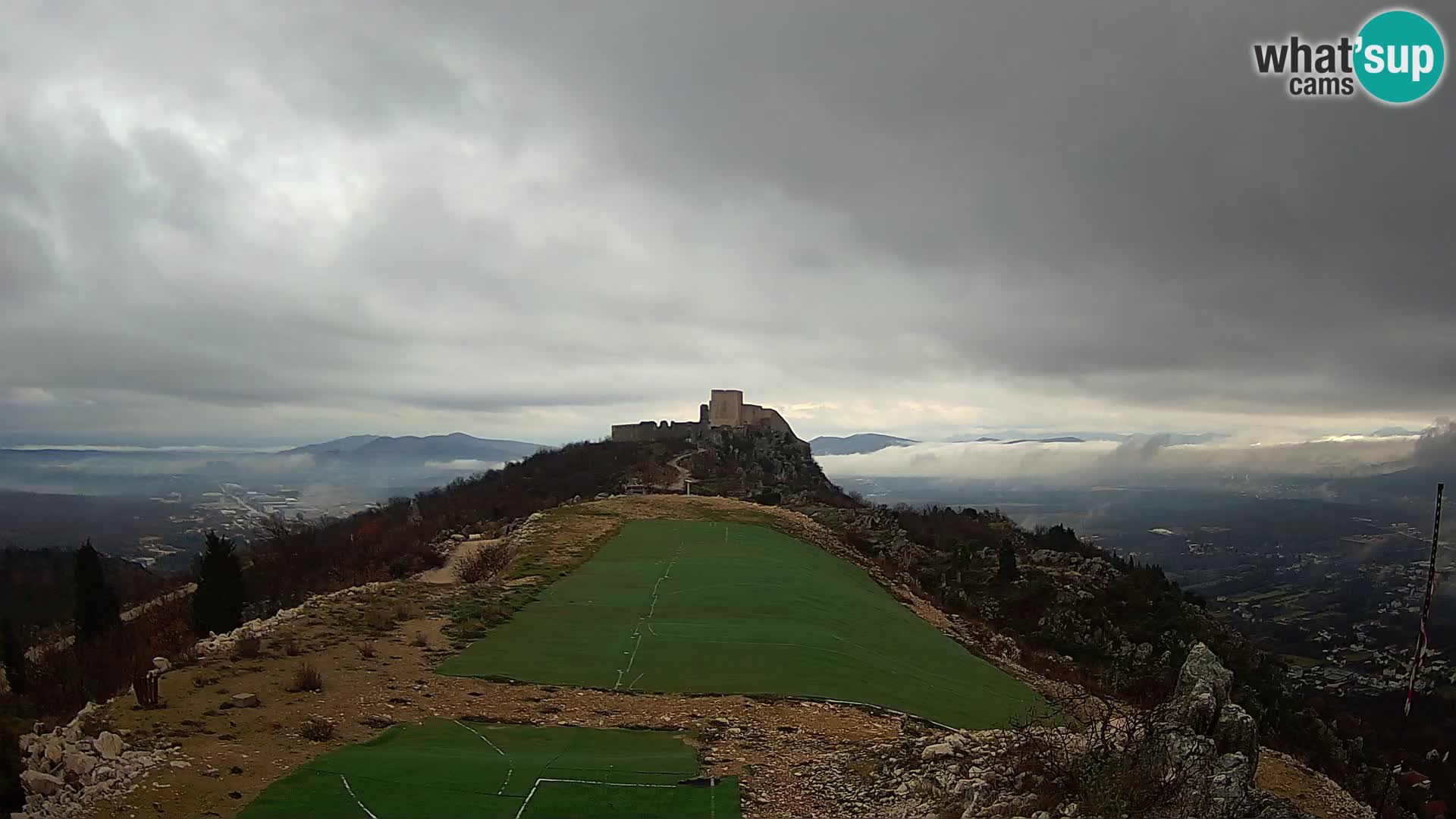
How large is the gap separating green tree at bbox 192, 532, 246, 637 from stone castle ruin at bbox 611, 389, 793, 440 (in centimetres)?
6749

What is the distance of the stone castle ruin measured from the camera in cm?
9494

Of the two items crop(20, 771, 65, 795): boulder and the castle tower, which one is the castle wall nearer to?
the castle tower

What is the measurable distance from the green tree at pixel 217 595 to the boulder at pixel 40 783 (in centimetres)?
1782

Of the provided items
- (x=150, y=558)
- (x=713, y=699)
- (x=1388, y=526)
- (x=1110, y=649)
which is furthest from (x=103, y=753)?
(x=1388, y=526)

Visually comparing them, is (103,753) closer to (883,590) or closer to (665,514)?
(883,590)

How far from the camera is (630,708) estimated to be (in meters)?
11.9

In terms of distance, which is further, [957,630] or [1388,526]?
[1388,526]

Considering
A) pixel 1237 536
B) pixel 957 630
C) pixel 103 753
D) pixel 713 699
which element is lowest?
pixel 1237 536

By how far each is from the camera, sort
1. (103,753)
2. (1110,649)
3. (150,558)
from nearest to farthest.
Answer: (103,753) < (1110,649) < (150,558)

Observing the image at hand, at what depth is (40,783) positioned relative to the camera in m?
6.99

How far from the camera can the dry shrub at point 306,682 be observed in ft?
36.5

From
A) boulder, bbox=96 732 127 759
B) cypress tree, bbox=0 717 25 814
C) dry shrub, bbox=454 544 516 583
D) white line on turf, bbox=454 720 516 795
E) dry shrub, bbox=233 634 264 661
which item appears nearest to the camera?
cypress tree, bbox=0 717 25 814

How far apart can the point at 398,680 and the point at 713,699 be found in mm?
5144

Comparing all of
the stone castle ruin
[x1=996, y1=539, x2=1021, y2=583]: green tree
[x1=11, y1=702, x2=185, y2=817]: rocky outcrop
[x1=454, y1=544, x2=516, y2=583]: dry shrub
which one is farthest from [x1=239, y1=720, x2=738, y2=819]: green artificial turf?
the stone castle ruin
